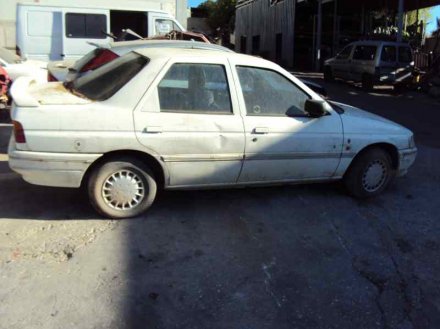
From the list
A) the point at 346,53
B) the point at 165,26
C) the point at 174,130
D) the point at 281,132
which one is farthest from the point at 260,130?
the point at 346,53

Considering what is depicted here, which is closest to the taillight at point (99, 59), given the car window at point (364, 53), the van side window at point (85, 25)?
the van side window at point (85, 25)

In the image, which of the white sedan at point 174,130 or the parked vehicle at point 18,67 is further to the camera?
the parked vehicle at point 18,67

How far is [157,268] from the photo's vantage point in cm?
400

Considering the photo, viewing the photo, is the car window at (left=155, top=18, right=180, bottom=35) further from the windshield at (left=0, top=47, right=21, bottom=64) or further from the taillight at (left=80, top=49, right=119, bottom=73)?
the taillight at (left=80, top=49, right=119, bottom=73)

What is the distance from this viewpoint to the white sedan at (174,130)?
448 centimetres

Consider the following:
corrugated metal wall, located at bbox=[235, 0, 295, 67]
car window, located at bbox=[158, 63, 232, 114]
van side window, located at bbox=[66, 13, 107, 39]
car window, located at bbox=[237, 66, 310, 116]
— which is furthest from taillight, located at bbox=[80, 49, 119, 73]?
corrugated metal wall, located at bbox=[235, 0, 295, 67]

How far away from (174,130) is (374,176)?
232cm

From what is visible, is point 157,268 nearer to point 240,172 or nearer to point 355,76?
point 240,172

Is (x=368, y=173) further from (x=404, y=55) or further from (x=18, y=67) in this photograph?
(x=404, y=55)

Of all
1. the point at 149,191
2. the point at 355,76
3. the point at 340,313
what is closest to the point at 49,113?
the point at 149,191

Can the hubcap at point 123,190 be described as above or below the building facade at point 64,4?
below

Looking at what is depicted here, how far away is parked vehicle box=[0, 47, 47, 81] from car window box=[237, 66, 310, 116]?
658cm

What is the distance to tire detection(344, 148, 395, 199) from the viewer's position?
222 inches

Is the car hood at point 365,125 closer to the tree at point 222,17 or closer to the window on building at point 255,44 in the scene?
the window on building at point 255,44
